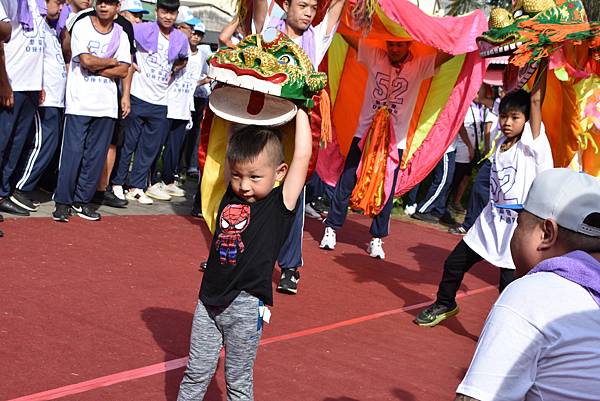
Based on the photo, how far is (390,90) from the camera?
798cm

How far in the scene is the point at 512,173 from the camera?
5734 mm

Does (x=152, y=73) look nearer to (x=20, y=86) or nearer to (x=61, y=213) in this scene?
(x=20, y=86)

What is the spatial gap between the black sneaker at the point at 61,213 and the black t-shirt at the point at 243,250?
416 cm

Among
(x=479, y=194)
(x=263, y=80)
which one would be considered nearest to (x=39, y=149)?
(x=263, y=80)

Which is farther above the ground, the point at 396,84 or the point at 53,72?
the point at 396,84

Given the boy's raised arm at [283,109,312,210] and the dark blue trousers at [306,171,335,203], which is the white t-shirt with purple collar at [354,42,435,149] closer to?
the dark blue trousers at [306,171,335,203]

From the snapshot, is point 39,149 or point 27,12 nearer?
point 27,12

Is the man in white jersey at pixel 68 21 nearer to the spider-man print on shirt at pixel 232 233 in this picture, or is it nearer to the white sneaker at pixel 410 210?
the spider-man print on shirt at pixel 232 233

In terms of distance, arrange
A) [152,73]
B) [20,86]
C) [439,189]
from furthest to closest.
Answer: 1. [439,189]
2. [152,73]
3. [20,86]

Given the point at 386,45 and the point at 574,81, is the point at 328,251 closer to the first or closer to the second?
the point at 386,45

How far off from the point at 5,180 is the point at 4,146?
340 mm

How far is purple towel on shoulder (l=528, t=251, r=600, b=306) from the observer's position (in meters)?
2.05

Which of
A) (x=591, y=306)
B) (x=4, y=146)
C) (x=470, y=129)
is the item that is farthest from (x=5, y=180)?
(x=470, y=129)

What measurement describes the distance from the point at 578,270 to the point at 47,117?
651 centimetres
